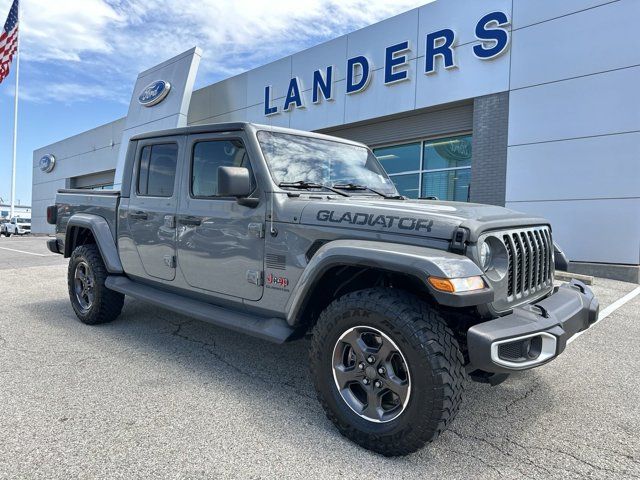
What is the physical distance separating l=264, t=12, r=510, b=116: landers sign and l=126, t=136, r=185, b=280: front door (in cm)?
863

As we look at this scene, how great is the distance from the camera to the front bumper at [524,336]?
219 centimetres

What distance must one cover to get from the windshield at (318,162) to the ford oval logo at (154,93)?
1587 centimetres

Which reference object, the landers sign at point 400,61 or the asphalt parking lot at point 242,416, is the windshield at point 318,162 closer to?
the asphalt parking lot at point 242,416

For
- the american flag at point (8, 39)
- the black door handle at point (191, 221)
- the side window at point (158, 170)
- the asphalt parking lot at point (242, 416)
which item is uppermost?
the american flag at point (8, 39)

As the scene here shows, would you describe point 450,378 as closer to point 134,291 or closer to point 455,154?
point 134,291

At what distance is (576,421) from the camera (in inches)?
111

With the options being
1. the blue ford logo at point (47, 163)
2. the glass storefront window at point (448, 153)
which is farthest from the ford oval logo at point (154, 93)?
the blue ford logo at point (47, 163)

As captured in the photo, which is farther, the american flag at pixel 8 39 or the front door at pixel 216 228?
the american flag at pixel 8 39

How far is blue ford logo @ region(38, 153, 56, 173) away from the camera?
31.8 m

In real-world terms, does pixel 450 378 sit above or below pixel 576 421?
above

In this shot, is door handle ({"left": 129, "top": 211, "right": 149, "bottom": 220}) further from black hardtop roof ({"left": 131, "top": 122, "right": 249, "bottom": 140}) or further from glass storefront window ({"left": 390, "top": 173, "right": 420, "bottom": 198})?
glass storefront window ({"left": 390, "top": 173, "right": 420, "bottom": 198})

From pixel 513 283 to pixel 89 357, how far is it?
10.9 ft

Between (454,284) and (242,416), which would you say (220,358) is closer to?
(242,416)

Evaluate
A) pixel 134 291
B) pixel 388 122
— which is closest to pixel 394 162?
pixel 388 122
